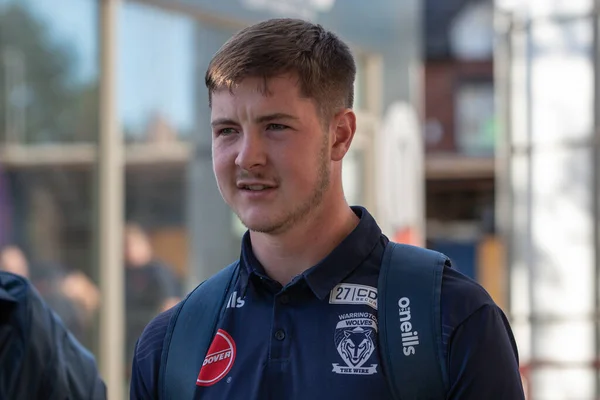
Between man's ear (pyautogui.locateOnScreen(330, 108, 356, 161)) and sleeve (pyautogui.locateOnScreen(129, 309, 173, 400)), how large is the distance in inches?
18.9

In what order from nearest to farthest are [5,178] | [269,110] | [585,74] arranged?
[269,110]
[5,178]
[585,74]

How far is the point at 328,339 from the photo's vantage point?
6.51 feet

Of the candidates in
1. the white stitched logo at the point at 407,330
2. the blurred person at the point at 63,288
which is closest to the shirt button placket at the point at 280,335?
the white stitched logo at the point at 407,330

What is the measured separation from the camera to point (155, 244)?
250 inches

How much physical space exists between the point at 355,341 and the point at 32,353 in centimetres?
90

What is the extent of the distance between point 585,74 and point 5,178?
191 inches

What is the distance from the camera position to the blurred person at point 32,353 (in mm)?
2449

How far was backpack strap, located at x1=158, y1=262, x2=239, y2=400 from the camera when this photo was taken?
2061 mm

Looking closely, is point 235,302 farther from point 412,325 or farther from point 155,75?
point 155,75

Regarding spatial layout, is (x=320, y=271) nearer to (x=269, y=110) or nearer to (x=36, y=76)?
(x=269, y=110)

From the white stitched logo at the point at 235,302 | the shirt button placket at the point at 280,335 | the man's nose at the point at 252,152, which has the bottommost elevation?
the shirt button placket at the point at 280,335

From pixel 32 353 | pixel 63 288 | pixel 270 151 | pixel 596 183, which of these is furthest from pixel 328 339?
pixel 596 183

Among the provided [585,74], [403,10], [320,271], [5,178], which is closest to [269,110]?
[320,271]

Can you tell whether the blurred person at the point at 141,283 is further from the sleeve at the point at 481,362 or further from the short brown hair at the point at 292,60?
the sleeve at the point at 481,362
